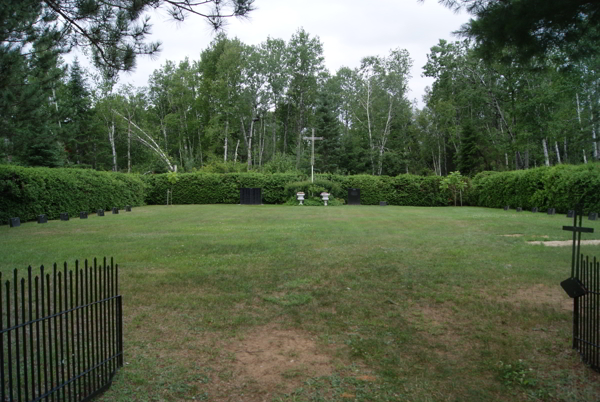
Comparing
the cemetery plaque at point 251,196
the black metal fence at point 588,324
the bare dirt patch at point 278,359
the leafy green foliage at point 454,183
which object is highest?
the leafy green foliage at point 454,183

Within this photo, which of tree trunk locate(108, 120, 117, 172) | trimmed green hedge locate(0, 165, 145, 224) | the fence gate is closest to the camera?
the fence gate

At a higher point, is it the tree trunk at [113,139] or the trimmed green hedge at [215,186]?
the tree trunk at [113,139]

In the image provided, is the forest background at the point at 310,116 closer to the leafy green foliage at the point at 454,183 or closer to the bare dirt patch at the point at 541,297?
the leafy green foliage at the point at 454,183

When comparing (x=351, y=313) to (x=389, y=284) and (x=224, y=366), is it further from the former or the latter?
(x=224, y=366)

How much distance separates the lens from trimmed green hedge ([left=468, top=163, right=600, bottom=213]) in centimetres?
1688

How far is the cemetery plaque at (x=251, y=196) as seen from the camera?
29.4 metres

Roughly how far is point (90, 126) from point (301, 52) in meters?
22.7

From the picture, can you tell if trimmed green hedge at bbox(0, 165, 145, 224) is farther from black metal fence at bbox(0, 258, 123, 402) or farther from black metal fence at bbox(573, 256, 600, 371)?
black metal fence at bbox(573, 256, 600, 371)

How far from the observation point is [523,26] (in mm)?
4383

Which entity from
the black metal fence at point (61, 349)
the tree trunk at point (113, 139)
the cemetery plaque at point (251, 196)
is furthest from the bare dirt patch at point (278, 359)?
the tree trunk at point (113, 139)

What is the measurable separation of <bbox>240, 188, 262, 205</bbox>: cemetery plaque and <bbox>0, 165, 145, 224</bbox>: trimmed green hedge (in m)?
8.26

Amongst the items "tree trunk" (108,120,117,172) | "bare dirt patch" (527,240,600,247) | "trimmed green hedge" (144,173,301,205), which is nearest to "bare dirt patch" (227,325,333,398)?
"bare dirt patch" (527,240,600,247)

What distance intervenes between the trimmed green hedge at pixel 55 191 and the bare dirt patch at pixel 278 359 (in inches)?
571

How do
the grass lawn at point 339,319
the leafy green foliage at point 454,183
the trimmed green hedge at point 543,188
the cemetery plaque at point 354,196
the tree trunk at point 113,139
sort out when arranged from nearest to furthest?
the grass lawn at point 339,319, the trimmed green hedge at point 543,188, the leafy green foliage at point 454,183, the cemetery plaque at point 354,196, the tree trunk at point 113,139
